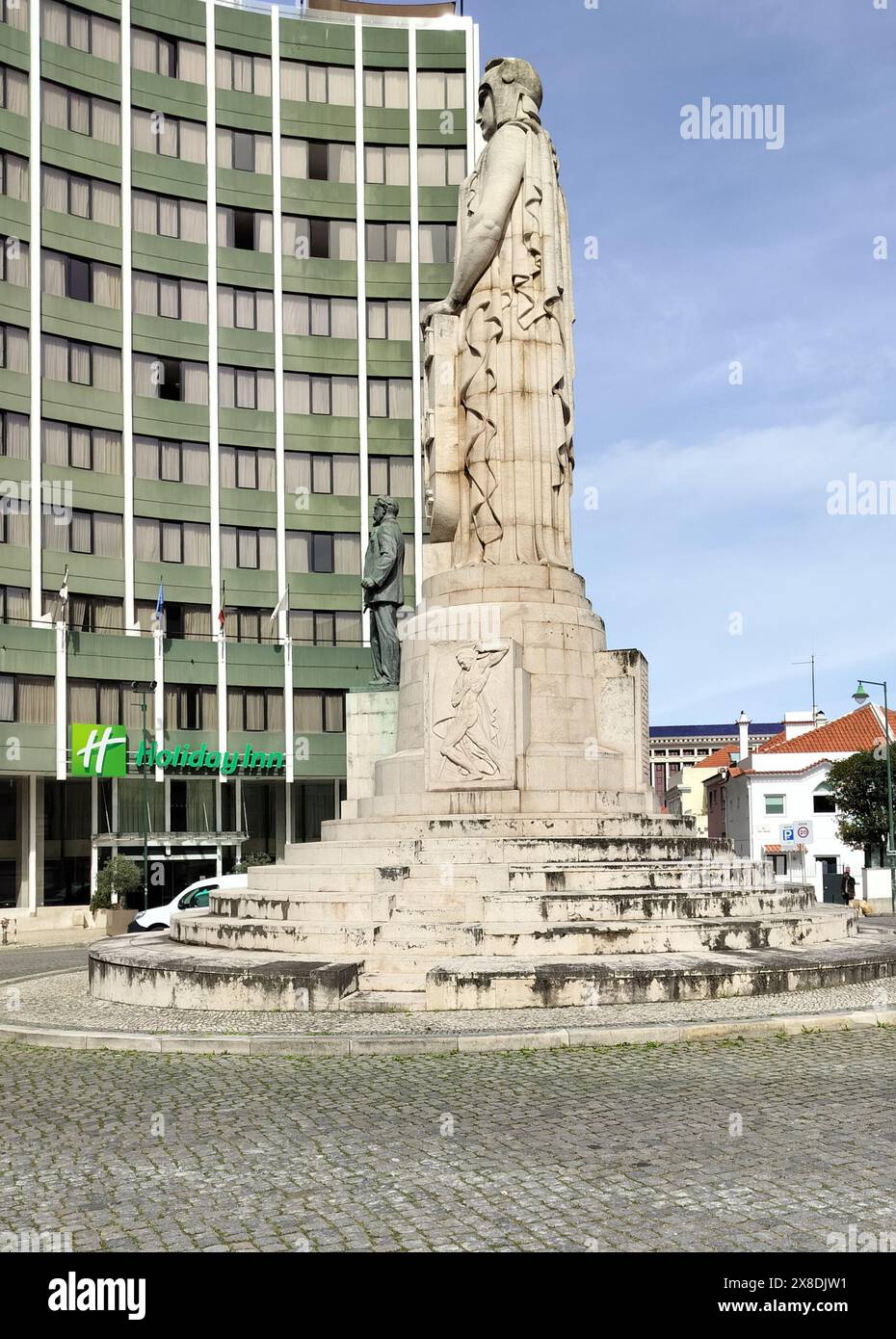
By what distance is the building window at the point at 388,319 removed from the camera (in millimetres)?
53406

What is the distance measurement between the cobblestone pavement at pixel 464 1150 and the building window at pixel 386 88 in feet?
166

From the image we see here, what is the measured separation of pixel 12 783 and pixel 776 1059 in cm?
4108

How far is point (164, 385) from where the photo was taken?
5041cm

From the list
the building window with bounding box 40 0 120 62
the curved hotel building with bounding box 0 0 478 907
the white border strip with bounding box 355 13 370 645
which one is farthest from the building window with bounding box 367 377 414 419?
the building window with bounding box 40 0 120 62

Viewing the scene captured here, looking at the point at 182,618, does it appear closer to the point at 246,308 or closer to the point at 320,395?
the point at 320,395

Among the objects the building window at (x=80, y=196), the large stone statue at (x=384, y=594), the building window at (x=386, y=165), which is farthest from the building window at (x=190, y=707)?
the large stone statue at (x=384, y=594)

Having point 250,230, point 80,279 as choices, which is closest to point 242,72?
point 250,230

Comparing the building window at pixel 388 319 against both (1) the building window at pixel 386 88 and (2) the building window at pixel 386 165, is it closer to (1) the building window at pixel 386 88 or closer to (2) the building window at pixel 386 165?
(2) the building window at pixel 386 165

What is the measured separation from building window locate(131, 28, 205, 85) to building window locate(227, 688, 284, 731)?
2413 cm

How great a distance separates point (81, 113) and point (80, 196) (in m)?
3.10

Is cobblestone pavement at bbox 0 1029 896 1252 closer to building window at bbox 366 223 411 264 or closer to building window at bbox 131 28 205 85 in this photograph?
building window at bbox 366 223 411 264

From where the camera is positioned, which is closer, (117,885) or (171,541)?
(117,885)

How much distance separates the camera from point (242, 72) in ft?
172

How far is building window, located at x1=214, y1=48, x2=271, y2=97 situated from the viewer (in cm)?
5178
